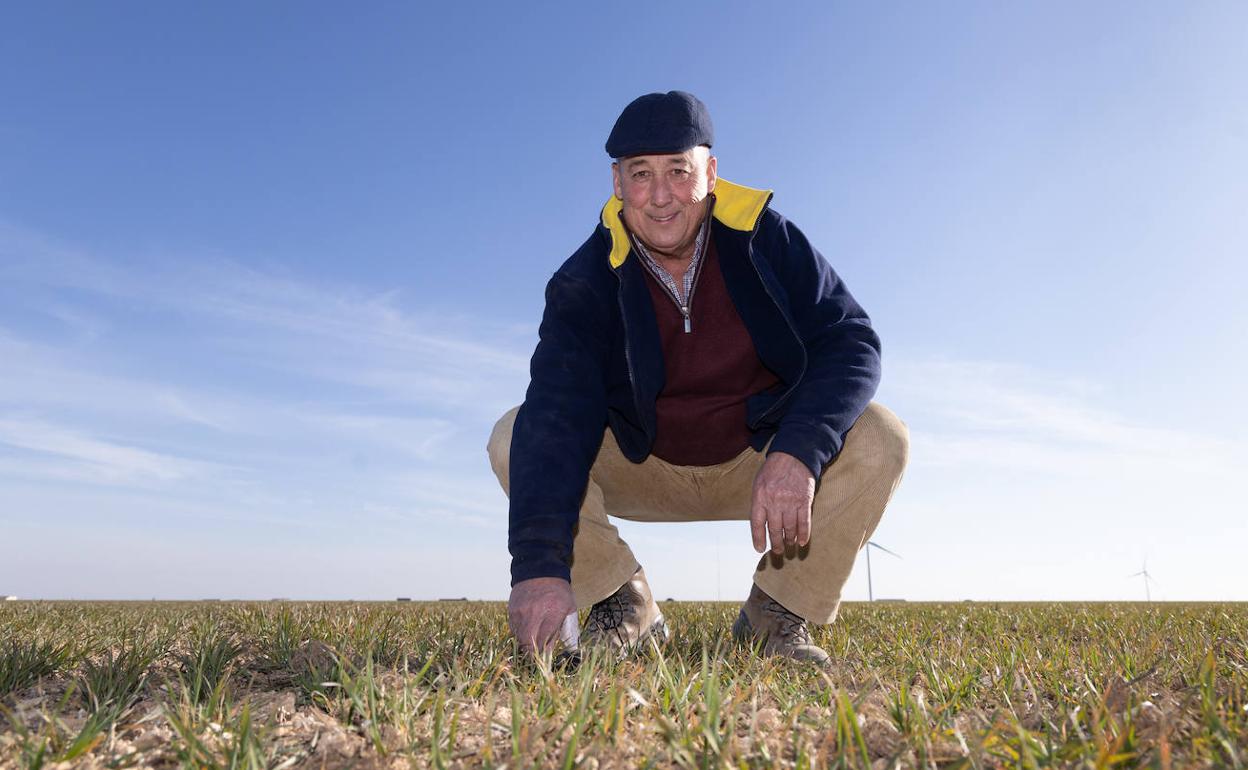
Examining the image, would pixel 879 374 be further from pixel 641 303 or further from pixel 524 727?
pixel 524 727

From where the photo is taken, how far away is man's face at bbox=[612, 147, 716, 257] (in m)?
4.01

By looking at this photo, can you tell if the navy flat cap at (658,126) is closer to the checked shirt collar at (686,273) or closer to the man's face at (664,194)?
the man's face at (664,194)

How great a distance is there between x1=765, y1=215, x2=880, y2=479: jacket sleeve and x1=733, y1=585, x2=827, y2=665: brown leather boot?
0.77m

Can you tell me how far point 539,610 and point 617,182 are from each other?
6.55 feet

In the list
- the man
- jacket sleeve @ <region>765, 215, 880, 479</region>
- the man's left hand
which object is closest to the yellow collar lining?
the man

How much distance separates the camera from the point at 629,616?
446cm

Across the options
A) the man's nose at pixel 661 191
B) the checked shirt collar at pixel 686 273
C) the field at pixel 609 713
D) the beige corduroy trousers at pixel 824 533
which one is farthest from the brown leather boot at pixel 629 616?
the man's nose at pixel 661 191

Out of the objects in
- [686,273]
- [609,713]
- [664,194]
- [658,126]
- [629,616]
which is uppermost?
[658,126]

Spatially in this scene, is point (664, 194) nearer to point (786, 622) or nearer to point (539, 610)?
point (539, 610)

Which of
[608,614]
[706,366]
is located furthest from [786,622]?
[706,366]

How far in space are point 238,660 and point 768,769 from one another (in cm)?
268

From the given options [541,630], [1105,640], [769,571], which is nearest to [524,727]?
[541,630]

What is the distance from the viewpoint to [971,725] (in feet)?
7.76

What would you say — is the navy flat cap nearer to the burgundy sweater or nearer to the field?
the burgundy sweater
